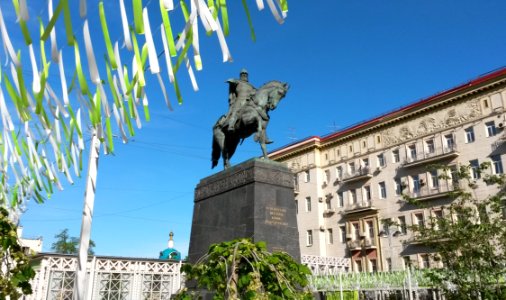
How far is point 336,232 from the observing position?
144 ft

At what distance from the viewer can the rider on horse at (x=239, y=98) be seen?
1277 centimetres

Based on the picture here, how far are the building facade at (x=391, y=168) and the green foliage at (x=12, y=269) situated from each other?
29.5m

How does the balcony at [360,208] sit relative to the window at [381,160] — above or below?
below

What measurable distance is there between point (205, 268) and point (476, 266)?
8.58 m

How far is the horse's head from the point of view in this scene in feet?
41.3

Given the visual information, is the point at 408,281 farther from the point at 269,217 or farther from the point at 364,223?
the point at 364,223

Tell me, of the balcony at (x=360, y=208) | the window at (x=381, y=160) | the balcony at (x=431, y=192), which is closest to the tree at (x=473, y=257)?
the balcony at (x=431, y=192)

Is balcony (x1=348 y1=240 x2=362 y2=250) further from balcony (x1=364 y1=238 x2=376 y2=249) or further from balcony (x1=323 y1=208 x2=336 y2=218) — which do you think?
balcony (x1=323 y1=208 x2=336 y2=218)

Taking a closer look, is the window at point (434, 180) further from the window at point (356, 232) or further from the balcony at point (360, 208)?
the window at point (356, 232)

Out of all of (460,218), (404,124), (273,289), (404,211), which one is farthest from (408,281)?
(404,124)

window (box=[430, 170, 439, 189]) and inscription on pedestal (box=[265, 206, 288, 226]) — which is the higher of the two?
window (box=[430, 170, 439, 189])

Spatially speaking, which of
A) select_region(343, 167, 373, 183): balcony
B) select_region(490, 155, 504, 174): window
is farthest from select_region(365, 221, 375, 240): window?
select_region(490, 155, 504, 174): window

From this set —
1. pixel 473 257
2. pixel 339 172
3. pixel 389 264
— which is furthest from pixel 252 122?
pixel 339 172

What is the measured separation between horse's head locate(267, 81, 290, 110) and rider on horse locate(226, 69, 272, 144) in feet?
1.40
